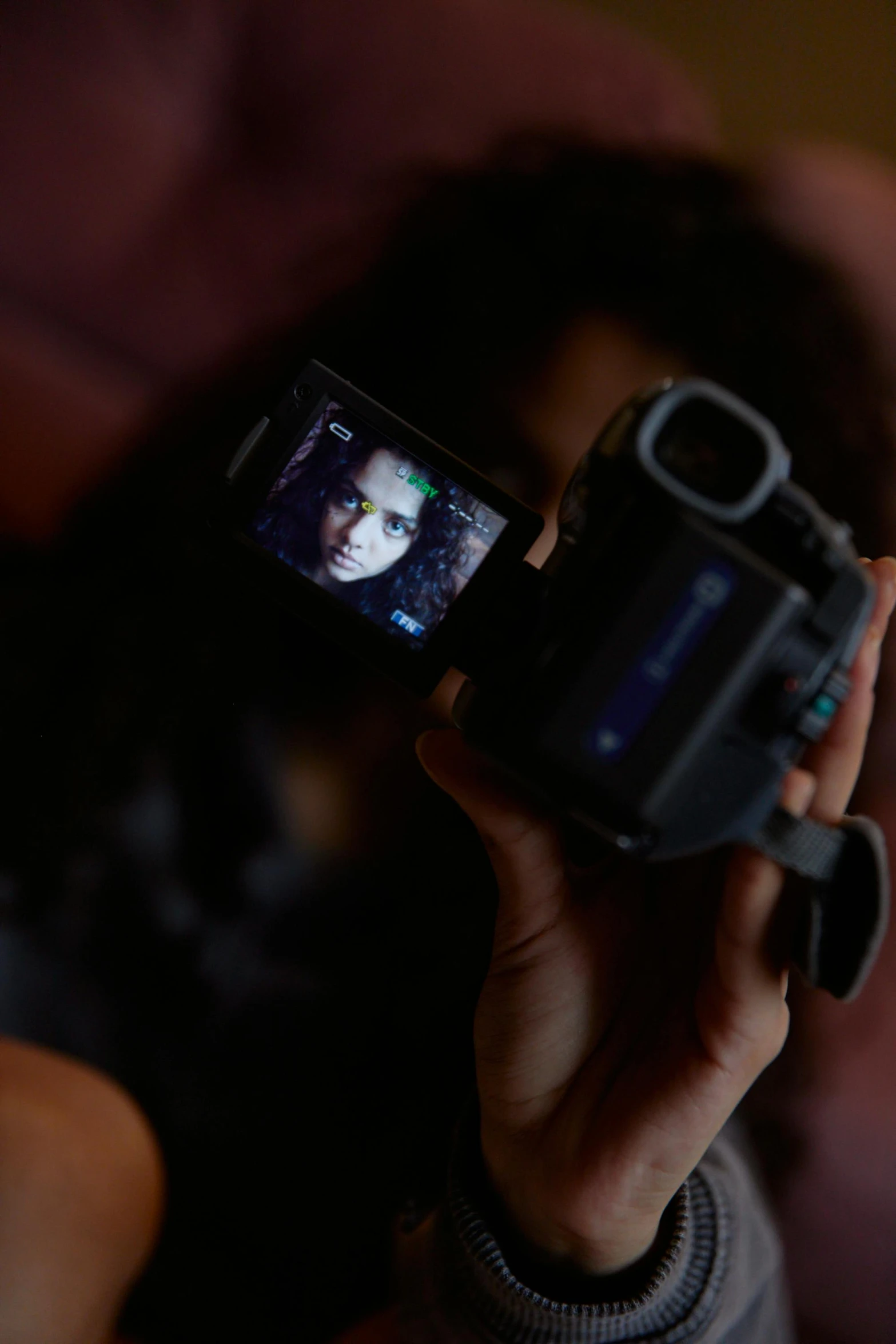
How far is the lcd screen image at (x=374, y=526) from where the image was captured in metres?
0.56

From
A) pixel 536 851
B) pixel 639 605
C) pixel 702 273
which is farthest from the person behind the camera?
pixel 702 273

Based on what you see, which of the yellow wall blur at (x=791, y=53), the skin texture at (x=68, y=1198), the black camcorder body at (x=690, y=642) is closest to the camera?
the black camcorder body at (x=690, y=642)

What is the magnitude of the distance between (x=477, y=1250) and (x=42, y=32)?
1.28 meters

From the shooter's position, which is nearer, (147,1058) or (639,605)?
(639,605)

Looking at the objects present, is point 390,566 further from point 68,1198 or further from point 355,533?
point 68,1198

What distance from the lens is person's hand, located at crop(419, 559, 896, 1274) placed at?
20.9 inches

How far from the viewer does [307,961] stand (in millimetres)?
948

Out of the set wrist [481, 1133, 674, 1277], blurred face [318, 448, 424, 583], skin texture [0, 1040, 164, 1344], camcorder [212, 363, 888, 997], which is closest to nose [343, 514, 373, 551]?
blurred face [318, 448, 424, 583]

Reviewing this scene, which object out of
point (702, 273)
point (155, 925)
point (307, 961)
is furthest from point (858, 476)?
point (155, 925)

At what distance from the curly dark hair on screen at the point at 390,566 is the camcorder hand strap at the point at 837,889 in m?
0.25

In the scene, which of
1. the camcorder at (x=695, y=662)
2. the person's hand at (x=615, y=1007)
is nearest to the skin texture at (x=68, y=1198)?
the person's hand at (x=615, y=1007)

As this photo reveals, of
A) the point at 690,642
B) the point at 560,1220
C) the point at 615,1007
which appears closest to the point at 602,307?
the point at 690,642

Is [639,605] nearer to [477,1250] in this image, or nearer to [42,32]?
[477,1250]

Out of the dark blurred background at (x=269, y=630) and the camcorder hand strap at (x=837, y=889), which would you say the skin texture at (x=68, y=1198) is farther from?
the camcorder hand strap at (x=837, y=889)
